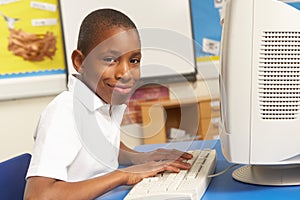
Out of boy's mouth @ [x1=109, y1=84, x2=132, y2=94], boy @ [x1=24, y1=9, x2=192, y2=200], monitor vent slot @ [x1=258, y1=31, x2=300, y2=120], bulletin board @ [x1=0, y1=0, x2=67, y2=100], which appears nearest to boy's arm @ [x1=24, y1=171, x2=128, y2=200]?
boy @ [x1=24, y1=9, x2=192, y2=200]

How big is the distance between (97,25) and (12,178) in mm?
451

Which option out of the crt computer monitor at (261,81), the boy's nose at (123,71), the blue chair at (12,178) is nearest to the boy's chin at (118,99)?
the boy's nose at (123,71)

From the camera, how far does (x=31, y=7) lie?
2.75 meters

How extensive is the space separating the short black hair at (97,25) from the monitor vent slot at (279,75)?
284mm

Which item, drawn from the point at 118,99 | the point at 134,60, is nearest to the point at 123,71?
the point at 134,60

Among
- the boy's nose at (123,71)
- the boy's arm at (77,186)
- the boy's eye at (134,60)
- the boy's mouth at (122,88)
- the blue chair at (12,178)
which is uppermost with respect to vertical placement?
the boy's eye at (134,60)

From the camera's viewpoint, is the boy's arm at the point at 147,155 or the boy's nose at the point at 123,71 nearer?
the boy's nose at the point at 123,71

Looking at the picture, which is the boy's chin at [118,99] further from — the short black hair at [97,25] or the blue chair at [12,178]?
the blue chair at [12,178]

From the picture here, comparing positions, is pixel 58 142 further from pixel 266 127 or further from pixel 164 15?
pixel 164 15

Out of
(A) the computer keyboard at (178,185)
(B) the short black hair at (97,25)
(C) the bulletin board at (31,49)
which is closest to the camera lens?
(A) the computer keyboard at (178,185)

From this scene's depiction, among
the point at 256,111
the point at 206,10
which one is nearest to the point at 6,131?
A: the point at 206,10

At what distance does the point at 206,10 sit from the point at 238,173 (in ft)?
6.57

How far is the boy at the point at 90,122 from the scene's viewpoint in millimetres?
891

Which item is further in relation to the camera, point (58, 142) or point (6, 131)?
point (6, 131)
